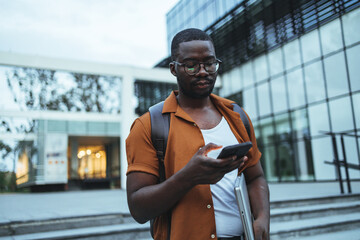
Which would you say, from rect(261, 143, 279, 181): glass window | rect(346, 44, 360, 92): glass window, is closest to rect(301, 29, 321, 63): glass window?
rect(346, 44, 360, 92): glass window

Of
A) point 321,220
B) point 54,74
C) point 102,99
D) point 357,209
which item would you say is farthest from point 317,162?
point 54,74

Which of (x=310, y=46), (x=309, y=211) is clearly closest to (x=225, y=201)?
(x=309, y=211)

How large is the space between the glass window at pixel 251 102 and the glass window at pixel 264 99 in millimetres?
440

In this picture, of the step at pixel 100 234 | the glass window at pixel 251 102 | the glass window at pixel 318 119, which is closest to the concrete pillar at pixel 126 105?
the glass window at pixel 251 102

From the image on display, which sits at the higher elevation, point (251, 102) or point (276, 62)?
point (276, 62)

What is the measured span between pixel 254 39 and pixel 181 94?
625 inches

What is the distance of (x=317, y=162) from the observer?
45.9ft

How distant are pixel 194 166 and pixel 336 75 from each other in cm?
1427

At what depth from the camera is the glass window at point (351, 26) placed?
12.7m

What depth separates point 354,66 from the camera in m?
12.7

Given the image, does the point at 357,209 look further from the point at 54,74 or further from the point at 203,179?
the point at 54,74

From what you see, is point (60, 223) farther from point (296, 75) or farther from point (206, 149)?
point (296, 75)

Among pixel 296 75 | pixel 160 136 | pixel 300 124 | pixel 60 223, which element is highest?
pixel 296 75

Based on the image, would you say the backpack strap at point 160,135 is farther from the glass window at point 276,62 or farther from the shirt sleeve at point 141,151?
the glass window at point 276,62
